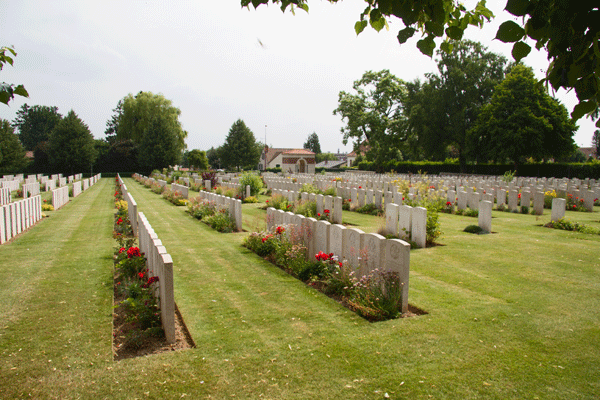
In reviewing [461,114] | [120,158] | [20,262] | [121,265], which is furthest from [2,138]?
[461,114]

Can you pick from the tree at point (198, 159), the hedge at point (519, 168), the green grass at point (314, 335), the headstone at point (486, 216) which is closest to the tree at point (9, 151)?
the tree at point (198, 159)

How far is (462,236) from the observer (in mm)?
9789

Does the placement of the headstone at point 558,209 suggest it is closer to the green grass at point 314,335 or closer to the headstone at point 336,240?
the green grass at point 314,335

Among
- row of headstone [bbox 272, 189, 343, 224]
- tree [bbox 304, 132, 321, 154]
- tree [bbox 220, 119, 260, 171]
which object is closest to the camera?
row of headstone [bbox 272, 189, 343, 224]

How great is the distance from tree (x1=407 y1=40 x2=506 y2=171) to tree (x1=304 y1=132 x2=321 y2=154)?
9224 centimetres

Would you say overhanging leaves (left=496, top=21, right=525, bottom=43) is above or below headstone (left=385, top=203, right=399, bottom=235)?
above

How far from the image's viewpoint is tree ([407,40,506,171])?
135ft

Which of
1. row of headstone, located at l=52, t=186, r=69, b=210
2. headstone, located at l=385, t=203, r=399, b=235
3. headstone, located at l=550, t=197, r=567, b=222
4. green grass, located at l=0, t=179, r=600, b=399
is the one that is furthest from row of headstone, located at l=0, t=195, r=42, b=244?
headstone, located at l=550, t=197, r=567, b=222

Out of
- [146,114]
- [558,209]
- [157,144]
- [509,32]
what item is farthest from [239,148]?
[509,32]

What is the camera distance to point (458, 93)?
42.2 meters

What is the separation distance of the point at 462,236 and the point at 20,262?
10.1 metres

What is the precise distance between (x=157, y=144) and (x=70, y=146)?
10763 mm

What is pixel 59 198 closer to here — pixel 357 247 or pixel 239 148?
pixel 357 247

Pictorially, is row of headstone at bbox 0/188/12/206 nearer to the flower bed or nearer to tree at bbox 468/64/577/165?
the flower bed
